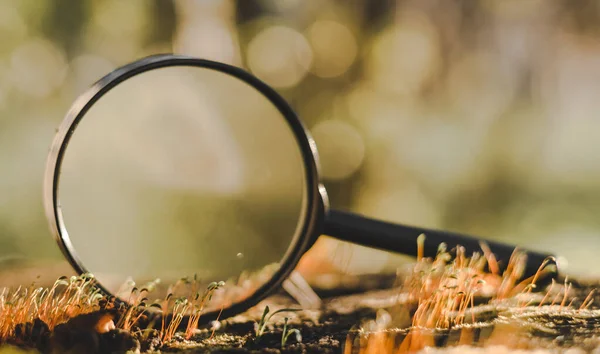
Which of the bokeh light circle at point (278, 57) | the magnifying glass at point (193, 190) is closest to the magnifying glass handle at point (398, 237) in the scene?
the magnifying glass at point (193, 190)

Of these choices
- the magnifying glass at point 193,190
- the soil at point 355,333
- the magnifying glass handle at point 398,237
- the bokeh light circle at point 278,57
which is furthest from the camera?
the bokeh light circle at point 278,57

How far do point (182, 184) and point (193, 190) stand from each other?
0.05 m

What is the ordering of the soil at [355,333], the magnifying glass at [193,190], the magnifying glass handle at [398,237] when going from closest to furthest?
the soil at [355,333], the magnifying glass at [193,190], the magnifying glass handle at [398,237]

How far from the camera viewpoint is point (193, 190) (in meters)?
1.59

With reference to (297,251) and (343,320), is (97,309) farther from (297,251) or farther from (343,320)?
(343,320)

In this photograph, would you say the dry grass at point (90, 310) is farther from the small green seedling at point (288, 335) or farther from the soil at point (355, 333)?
the small green seedling at point (288, 335)

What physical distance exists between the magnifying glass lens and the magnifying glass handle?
91 millimetres

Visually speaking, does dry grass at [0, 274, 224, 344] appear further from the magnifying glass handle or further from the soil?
the magnifying glass handle

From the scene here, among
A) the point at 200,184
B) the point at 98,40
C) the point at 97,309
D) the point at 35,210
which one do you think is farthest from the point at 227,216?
the point at 35,210

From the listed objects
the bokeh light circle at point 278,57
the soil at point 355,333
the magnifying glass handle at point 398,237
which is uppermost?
the bokeh light circle at point 278,57

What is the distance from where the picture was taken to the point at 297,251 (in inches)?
48.2

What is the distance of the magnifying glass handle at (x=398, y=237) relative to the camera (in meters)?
1.24

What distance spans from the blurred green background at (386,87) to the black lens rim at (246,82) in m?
1.10

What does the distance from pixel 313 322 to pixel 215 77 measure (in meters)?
0.56
